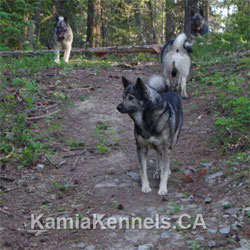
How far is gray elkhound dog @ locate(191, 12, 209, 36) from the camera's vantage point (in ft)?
58.5

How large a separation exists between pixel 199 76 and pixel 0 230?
7965 mm

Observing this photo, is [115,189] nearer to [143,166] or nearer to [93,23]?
[143,166]

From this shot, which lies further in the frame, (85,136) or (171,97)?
(85,136)

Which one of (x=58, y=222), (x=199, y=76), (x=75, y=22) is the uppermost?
(x=75, y=22)

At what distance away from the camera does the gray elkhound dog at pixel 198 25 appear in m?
17.8

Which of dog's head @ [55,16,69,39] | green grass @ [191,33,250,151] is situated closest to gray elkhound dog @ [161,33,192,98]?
green grass @ [191,33,250,151]

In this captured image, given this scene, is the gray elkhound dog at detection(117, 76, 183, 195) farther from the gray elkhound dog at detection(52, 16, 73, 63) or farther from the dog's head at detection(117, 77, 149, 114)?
the gray elkhound dog at detection(52, 16, 73, 63)

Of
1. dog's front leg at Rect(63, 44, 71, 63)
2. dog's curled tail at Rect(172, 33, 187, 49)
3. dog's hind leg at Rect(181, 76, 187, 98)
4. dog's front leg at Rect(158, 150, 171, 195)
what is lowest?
dog's front leg at Rect(158, 150, 171, 195)

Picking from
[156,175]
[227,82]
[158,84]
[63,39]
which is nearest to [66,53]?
[63,39]

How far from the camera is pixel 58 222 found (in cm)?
460

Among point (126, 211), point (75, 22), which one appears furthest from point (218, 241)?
point (75, 22)

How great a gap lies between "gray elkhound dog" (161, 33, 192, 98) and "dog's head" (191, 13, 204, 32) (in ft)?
28.7

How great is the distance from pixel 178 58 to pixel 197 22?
9042mm

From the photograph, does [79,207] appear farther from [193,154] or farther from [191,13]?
[191,13]
